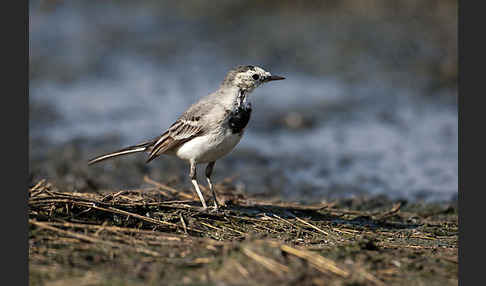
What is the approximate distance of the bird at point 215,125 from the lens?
599 centimetres

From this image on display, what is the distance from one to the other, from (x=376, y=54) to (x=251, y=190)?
6117mm

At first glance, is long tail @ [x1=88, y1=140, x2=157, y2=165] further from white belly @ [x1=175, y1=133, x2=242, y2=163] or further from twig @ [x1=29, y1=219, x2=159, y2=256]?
twig @ [x1=29, y1=219, x2=159, y2=256]

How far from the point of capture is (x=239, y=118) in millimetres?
6055

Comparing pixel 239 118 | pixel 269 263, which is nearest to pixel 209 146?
pixel 239 118

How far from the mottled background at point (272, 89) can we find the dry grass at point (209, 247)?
225cm

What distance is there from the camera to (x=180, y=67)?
45.6 feet

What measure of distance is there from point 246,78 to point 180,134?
0.89 metres

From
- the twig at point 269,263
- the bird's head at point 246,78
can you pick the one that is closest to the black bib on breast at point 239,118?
the bird's head at point 246,78

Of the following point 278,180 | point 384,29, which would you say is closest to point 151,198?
point 278,180

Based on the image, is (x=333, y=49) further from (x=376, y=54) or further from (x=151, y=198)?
(x=151, y=198)

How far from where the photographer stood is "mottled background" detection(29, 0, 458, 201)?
925 cm

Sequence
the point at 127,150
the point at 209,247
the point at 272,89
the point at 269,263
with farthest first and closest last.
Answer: the point at 272,89 < the point at 127,150 < the point at 209,247 < the point at 269,263

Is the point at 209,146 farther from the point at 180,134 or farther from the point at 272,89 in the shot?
the point at 272,89

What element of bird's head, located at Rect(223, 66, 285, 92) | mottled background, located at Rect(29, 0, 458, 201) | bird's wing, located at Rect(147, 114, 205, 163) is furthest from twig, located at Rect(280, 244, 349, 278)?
mottled background, located at Rect(29, 0, 458, 201)
